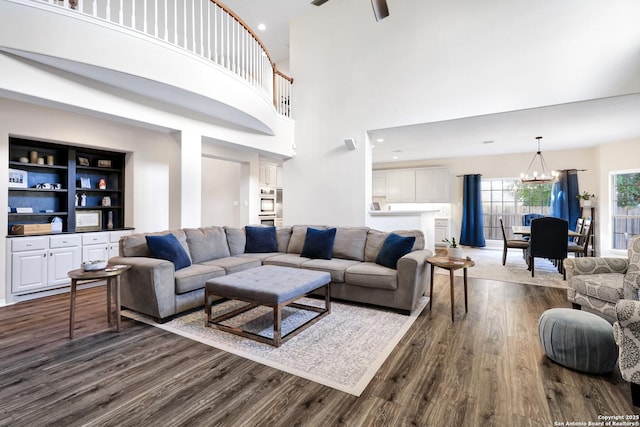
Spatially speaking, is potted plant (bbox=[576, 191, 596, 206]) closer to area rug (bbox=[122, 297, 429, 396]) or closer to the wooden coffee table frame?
area rug (bbox=[122, 297, 429, 396])

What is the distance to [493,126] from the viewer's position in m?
5.14

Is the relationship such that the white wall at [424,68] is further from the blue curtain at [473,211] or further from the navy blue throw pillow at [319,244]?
the blue curtain at [473,211]

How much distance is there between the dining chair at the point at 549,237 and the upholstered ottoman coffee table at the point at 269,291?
159 inches

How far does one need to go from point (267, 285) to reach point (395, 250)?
158 centimetres

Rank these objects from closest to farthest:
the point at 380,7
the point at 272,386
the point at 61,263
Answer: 1. the point at 272,386
2. the point at 380,7
3. the point at 61,263

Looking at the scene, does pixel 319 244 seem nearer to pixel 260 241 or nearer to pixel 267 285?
pixel 260 241

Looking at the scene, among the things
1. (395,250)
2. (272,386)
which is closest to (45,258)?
(272,386)

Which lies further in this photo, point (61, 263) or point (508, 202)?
point (508, 202)

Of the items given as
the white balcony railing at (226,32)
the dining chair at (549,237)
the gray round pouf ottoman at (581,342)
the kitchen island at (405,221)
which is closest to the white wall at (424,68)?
the kitchen island at (405,221)

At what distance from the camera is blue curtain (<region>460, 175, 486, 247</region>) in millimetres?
8352

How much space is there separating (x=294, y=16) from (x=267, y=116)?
2.73 metres

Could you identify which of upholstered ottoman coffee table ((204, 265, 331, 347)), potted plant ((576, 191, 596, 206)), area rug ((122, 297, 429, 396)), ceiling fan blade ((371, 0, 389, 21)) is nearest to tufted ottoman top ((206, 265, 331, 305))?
upholstered ottoman coffee table ((204, 265, 331, 347))

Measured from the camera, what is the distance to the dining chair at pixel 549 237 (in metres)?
4.91

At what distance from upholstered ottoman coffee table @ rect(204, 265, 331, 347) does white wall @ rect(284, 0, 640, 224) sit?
8.93 ft
